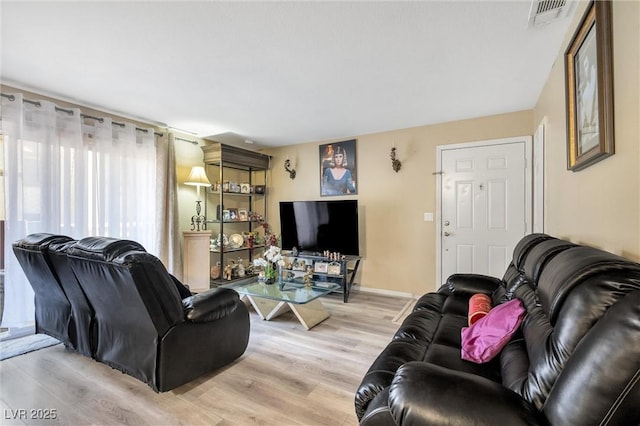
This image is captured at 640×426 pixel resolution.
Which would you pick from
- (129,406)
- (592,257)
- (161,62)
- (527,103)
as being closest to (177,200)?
(161,62)

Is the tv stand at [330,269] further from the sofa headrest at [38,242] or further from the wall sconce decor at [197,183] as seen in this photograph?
the sofa headrest at [38,242]

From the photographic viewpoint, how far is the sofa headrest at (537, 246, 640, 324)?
0.88 meters

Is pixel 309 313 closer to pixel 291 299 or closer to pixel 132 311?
pixel 291 299

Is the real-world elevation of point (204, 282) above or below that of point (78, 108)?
below

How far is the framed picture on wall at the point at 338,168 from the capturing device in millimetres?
4375

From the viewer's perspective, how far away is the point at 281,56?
7.13 ft

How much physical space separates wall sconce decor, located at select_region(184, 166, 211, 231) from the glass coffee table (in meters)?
1.58

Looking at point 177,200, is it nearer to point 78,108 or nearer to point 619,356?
point 78,108

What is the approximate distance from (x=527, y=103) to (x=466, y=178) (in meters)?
1.00

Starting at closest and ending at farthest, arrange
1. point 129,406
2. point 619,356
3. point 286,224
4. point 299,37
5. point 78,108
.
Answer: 1. point 619,356
2. point 129,406
3. point 299,37
4. point 78,108
5. point 286,224

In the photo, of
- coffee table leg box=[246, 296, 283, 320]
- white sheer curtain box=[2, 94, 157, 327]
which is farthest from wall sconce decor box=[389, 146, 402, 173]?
white sheer curtain box=[2, 94, 157, 327]

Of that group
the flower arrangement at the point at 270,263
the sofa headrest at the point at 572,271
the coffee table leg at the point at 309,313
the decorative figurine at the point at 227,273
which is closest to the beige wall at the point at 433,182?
the sofa headrest at the point at 572,271

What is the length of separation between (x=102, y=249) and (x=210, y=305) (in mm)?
736

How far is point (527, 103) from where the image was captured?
312cm
